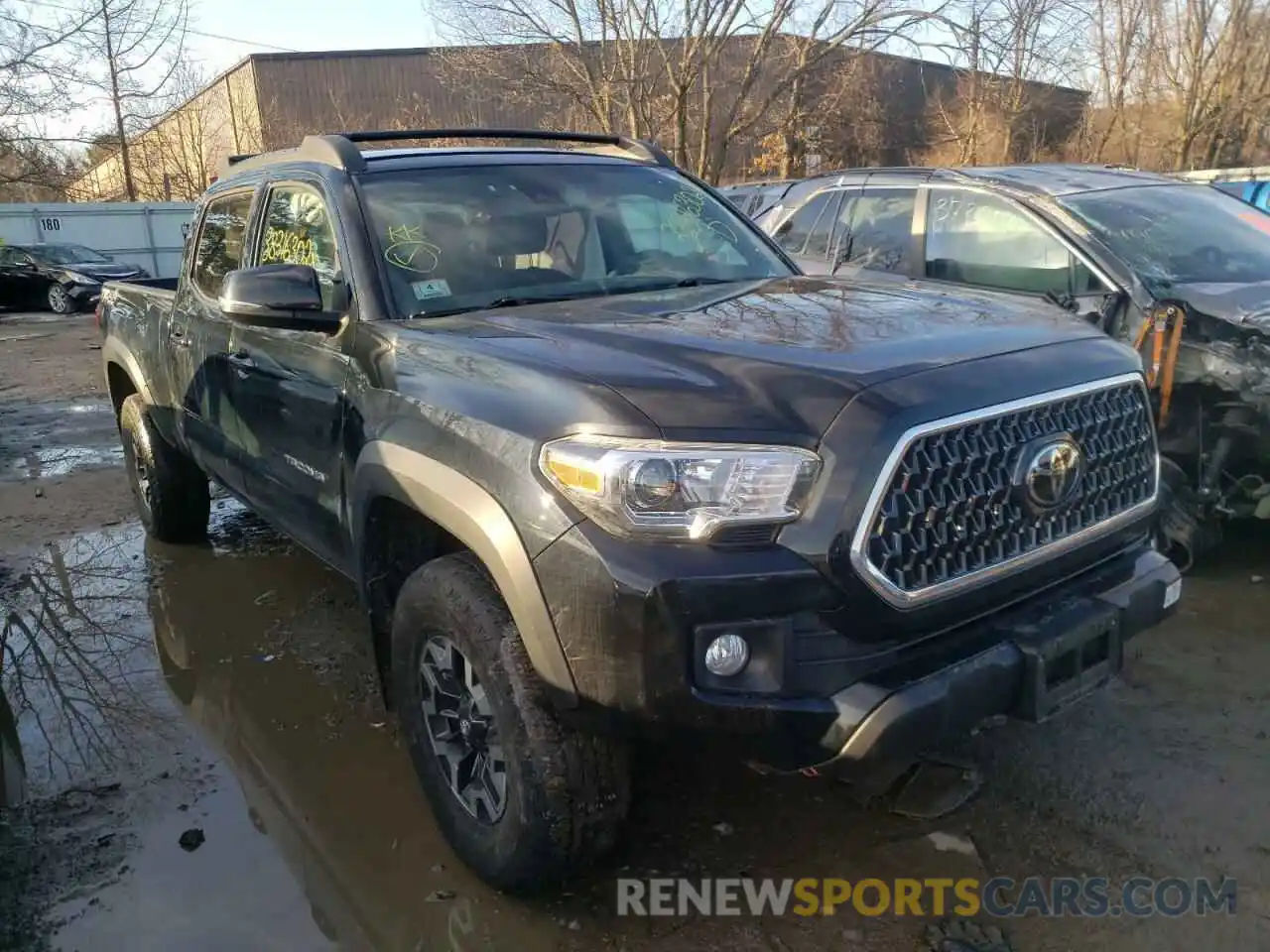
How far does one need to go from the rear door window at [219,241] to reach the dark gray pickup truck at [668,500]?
3.12ft

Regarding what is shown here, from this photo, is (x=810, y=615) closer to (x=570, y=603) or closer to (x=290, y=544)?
(x=570, y=603)

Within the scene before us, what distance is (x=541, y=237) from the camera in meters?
3.54

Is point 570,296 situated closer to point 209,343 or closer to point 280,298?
point 280,298

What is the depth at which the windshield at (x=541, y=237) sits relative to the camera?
130 inches

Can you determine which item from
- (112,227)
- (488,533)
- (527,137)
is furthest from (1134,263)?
(112,227)

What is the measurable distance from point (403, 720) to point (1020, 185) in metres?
4.24

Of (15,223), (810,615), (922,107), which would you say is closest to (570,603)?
(810,615)

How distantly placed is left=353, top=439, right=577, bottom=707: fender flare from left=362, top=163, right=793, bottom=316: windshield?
64 cm

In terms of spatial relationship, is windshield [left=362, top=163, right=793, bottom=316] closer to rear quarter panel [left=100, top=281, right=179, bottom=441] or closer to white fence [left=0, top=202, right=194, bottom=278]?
rear quarter panel [left=100, top=281, right=179, bottom=441]

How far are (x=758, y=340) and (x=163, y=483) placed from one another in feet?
13.3

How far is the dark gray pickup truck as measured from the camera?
219cm

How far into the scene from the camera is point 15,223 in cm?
2566

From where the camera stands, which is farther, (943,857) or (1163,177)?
(1163,177)

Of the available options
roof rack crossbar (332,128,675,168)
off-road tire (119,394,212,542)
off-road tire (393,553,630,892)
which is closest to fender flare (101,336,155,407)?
off-road tire (119,394,212,542)
